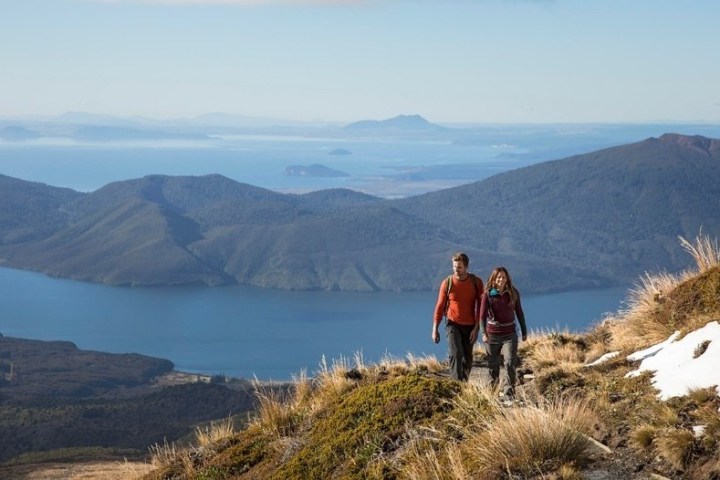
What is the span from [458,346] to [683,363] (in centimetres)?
260

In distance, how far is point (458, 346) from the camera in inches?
478

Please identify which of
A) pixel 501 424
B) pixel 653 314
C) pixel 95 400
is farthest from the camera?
pixel 95 400

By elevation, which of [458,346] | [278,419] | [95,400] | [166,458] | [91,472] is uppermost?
[458,346]

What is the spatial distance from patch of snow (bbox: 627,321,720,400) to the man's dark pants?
1.95m

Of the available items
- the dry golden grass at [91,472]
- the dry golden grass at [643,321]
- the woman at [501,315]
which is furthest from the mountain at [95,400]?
the woman at [501,315]

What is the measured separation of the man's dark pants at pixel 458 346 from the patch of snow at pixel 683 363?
1.95 m

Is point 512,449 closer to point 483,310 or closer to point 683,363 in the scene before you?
point 683,363

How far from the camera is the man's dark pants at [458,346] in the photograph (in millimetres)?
12164

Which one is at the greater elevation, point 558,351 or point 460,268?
point 460,268

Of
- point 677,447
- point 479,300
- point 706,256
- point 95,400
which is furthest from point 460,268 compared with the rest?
point 95,400

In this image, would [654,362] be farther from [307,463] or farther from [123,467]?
[123,467]

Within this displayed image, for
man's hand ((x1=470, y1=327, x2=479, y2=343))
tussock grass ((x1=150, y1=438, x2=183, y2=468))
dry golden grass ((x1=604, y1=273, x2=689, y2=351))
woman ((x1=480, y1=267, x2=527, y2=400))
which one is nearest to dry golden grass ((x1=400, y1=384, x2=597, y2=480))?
woman ((x1=480, y1=267, x2=527, y2=400))

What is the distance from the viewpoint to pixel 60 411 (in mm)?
74250

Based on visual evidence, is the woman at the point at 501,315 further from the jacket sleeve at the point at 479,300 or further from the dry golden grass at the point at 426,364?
the dry golden grass at the point at 426,364
